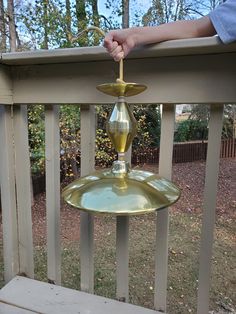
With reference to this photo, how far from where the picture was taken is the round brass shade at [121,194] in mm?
544

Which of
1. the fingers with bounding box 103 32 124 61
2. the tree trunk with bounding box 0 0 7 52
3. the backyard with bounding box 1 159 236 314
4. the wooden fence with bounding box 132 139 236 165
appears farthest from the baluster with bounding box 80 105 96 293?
the wooden fence with bounding box 132 139 236 165

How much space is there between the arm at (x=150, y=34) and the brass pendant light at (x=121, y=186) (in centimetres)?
3

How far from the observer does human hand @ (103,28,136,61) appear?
629mm

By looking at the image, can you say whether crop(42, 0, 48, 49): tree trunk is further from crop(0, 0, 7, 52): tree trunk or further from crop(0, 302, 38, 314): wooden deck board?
crop(0, 302, 38, 314): wooden deck board

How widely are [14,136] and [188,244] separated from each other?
2.68 metres

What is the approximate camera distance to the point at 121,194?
56 centimetres

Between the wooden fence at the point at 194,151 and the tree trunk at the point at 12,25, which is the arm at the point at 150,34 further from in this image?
the wooden fence at the point at 194,151

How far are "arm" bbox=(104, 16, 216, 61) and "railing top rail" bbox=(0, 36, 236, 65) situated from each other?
0.02m

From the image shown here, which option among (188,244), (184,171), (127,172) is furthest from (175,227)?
(127,172)

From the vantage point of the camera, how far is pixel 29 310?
2.81 feet

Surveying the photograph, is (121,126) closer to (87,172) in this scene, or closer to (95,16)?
(87,172)

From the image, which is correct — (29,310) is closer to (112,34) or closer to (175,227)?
(112,34)

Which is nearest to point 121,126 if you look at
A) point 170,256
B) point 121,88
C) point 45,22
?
point 121,88

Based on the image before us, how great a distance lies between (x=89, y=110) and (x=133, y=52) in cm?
26
